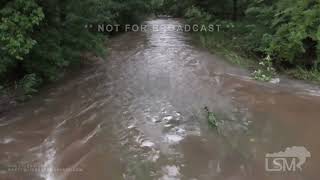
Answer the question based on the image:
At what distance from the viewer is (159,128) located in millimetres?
8031

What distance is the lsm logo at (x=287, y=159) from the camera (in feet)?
20.9

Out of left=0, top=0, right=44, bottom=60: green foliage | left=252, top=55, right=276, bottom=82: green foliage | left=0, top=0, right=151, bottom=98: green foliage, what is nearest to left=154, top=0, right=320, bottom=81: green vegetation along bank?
left=252, top=55, right=276, bottom=82: green foliage

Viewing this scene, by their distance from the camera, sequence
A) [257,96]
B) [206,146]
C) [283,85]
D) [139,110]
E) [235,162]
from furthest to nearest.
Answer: [283,85] < [257,96] < [139,110] < [206,146] < [235,162]

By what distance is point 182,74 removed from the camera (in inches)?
490

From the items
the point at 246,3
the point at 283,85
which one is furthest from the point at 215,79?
the point at 246,3

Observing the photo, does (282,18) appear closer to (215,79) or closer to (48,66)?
(215,79)

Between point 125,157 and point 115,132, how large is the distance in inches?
46.1

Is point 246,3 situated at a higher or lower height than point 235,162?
higher

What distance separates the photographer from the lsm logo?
6355mm

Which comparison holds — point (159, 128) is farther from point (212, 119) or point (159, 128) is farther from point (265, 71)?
point (265, 71)

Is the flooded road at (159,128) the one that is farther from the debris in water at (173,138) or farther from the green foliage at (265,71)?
the green foliage at (265,71)

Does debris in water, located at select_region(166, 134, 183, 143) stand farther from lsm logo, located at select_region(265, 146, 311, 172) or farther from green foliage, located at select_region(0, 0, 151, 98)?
green foliage, located at select_region(0, 0, 151, 98)

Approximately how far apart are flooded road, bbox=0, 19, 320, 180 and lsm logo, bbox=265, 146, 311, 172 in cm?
10

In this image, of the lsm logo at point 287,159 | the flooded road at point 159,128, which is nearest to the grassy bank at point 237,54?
the flooded road at point 159,128
